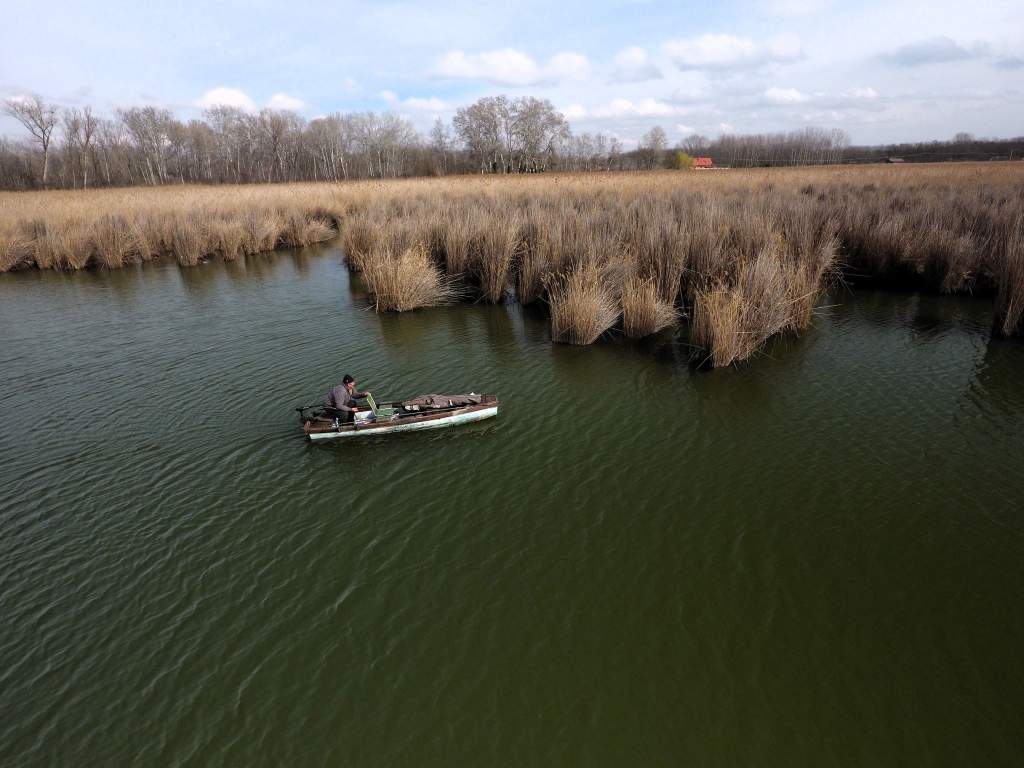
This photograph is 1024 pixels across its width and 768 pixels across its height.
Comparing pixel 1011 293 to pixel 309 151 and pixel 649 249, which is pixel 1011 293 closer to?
pixel 649 249

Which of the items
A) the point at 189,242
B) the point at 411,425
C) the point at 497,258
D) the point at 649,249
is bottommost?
the point at 411,425

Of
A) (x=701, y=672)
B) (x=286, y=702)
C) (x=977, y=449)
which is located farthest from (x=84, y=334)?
(x=977, y=449)

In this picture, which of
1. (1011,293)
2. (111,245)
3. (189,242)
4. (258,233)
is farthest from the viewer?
(258,233)

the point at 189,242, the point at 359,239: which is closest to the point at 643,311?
the point at 359,239

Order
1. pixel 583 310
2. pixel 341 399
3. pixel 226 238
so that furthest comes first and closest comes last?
pixel 226 238, pixel 583 310, pixel 341 399

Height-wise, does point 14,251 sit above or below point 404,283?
above

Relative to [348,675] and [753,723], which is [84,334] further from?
[753,723]
